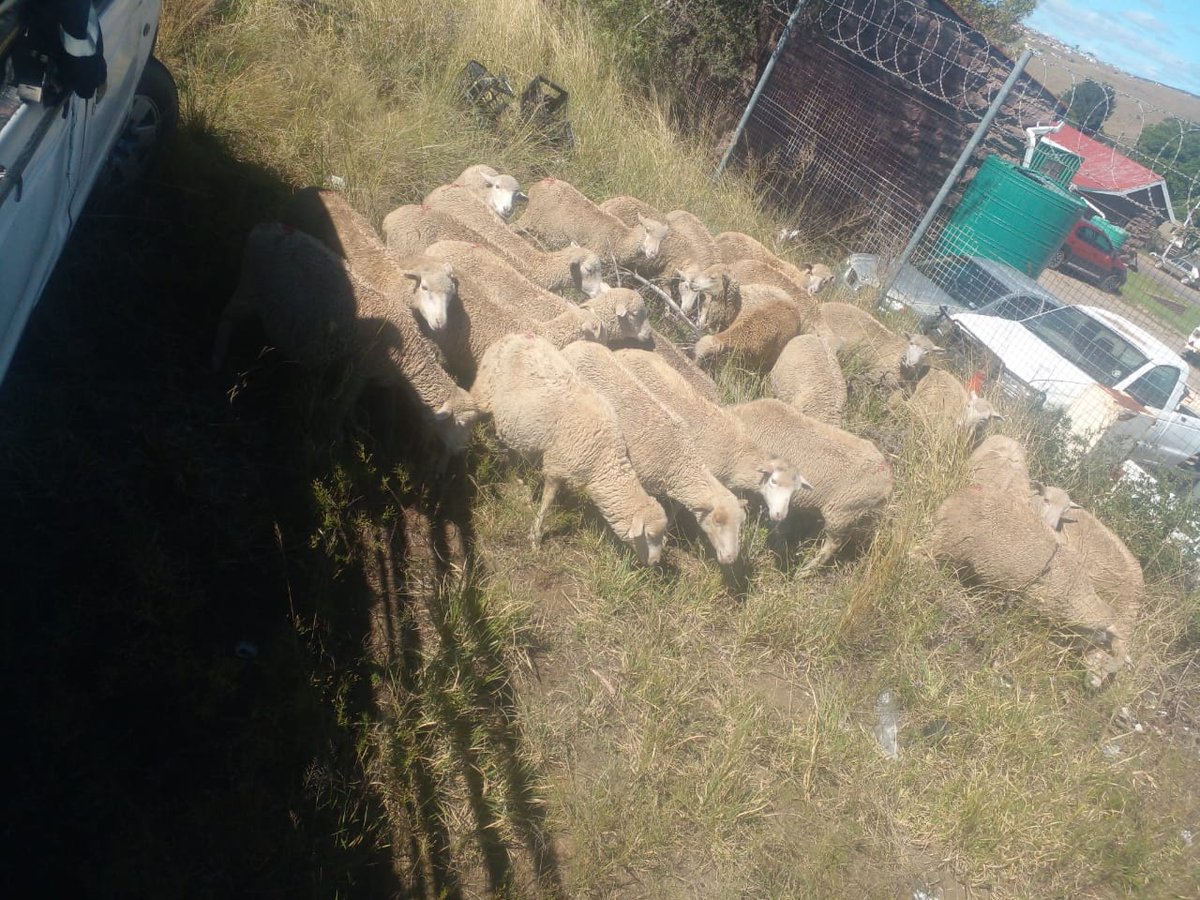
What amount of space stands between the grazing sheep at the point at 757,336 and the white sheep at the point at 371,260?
115 inches

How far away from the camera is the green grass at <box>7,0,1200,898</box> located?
3.34 metres

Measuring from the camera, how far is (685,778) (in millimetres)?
4305

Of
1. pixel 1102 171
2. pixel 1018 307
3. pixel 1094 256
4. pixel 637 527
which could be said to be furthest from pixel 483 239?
pixel 1102 171

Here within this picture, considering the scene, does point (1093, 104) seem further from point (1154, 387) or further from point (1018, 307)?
point (1154, 387)

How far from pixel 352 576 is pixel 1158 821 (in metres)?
5.48

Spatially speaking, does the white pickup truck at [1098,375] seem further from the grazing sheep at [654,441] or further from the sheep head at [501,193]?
the sheep head at [501,193]

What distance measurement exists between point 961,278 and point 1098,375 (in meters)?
2.14

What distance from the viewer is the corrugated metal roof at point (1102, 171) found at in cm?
2077

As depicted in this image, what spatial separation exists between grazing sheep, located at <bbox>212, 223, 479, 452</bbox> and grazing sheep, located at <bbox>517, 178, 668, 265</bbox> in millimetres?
3586

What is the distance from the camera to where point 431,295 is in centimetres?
544

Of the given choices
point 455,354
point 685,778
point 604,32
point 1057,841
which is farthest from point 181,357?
point 604,32

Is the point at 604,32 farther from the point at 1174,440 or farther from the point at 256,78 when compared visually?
the point at 1174,440

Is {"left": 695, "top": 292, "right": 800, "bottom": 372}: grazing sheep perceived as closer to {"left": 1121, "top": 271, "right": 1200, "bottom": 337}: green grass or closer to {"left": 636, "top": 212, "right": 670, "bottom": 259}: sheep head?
{"left": 636, "top": 212, "right": 670, "bottom": 259}: sheep head

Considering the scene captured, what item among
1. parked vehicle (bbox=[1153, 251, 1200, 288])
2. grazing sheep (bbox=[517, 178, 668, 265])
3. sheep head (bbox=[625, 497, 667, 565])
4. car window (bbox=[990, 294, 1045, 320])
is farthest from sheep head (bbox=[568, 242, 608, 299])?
parked vehicle (bbox=[1153, 251, 1200, 288])
